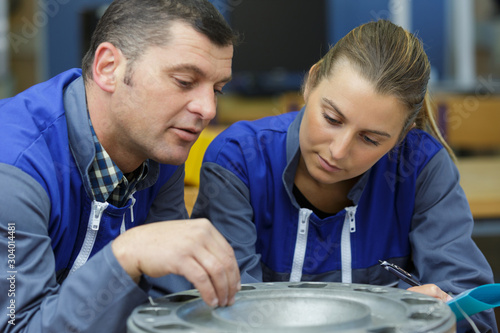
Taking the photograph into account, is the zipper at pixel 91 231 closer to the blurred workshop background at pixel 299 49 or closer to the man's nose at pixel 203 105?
the man's nose at pixel 203 105

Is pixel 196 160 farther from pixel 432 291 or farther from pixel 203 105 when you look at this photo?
pixel 432 291

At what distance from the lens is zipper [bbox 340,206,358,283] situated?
1.36 meters

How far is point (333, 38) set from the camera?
577 cm

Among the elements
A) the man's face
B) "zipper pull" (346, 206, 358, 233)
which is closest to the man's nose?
the man's face

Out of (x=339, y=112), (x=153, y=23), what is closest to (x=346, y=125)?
(x=339, y=112)

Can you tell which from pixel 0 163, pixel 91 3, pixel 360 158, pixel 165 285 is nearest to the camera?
pixel 0 163

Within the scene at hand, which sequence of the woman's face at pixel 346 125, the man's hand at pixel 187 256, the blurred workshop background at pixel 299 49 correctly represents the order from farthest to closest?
the blurred workshop background at pixel 299 49 < the woman's face at pixel 346 125 < the man's hand at pixel 187 256

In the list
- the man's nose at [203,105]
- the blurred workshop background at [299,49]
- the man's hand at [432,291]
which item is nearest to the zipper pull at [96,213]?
the man's nose at [203,105]

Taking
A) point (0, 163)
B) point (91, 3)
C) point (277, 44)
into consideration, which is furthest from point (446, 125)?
point (91, 3)

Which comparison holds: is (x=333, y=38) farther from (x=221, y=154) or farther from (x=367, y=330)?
(x=367, y=330)

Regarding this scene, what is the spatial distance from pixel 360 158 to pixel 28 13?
4.00 metres

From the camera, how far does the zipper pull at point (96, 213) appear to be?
3.60 ft

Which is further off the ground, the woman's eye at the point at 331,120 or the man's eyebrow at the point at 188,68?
the man's eyebrow at the point at 188,68

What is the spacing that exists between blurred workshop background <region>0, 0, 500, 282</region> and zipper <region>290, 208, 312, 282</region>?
1.31 m
